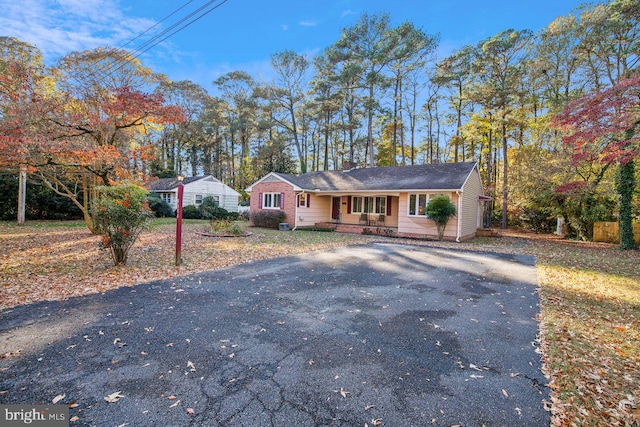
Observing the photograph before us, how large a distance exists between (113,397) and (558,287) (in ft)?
26.8

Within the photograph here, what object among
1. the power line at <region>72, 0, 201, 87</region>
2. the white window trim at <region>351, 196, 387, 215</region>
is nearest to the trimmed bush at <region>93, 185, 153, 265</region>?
the power line at <region>72, 0, 201, 87</region>

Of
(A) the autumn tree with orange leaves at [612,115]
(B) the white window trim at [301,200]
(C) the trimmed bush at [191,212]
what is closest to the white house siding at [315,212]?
(B) the white window trim at [301,200]

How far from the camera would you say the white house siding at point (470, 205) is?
1538 cm

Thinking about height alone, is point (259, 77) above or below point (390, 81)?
above

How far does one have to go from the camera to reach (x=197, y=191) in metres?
26.6

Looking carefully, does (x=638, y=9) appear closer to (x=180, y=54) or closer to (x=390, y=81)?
(x=390, y=81)

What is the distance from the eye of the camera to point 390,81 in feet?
82.3

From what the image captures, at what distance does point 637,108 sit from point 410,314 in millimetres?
9837

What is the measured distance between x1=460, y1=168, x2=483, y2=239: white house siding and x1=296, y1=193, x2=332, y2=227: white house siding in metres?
8.78

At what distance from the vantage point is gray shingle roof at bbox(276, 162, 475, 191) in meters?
15.8

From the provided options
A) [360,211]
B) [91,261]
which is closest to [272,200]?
[360,211]

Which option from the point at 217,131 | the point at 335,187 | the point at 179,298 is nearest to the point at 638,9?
the point at 335,187

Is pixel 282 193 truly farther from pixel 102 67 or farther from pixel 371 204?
pixel 102 67

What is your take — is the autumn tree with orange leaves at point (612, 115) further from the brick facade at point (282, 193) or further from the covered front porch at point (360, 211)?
the brick facade at point (282, 193)
